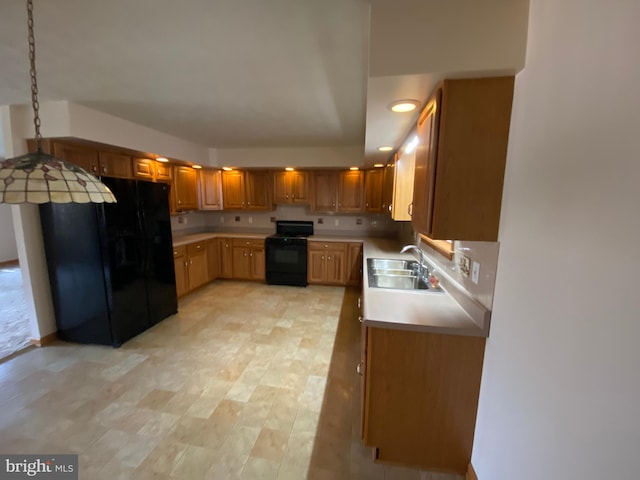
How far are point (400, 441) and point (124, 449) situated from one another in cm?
169

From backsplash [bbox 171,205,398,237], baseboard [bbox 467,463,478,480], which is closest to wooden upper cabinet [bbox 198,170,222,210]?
backsplash [bbox 171,205,398,237]

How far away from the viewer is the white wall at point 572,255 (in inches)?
25.4

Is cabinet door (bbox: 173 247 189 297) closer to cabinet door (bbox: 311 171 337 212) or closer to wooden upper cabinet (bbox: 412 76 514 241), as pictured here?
cabinet door (bbox: 311 171 337 212)

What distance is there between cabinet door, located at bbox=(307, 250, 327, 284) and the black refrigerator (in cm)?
241

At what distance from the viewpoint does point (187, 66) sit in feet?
5.78

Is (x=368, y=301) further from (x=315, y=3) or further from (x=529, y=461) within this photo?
(x=315, y=3)

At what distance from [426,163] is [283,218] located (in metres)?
4.01

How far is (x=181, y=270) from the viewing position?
156 inches

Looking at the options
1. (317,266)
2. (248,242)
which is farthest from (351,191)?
(248,242)

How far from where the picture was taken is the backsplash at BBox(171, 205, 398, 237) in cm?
486

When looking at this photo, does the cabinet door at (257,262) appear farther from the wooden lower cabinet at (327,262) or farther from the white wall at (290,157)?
the white wall at (290,157)

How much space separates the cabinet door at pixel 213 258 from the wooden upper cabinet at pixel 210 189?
651mm

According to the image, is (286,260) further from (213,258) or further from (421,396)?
(421,396)

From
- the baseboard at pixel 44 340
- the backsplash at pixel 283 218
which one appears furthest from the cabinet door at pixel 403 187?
the baseboard at pixel 44 340
